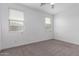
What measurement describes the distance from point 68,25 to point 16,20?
3.64 metres

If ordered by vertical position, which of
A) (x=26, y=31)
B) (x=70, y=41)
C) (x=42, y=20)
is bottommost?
(x=70, y=41)

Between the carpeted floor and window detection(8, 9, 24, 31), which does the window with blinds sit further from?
the carpeted floor

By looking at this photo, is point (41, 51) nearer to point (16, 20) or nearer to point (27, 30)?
point (27, 30)

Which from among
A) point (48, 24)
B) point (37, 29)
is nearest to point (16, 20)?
point (37, 29)

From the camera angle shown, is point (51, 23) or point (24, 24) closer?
point (24, 24)

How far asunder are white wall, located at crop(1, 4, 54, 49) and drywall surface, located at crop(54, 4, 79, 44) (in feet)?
2.56

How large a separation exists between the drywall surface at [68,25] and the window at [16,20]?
10.6ft

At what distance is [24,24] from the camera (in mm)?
4316

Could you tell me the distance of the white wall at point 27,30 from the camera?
3.42 metres

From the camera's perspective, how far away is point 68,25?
499 centimetres

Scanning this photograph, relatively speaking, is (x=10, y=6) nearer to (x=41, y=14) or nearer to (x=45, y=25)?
(x=41, y=14)

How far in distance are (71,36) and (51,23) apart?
86.7 inches

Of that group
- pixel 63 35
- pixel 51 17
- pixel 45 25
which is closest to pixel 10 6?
pixel 45 25

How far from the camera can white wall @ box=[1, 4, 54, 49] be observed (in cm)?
342
